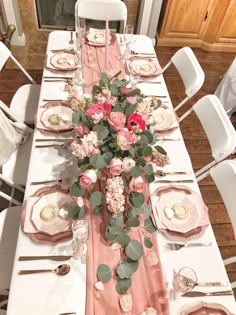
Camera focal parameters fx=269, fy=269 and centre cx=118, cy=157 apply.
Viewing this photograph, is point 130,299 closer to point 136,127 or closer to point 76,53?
point 136,127

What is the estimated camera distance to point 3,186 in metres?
1.87

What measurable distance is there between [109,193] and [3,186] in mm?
1232

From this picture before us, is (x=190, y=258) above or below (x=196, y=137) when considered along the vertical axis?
below

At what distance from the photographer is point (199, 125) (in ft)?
8.20

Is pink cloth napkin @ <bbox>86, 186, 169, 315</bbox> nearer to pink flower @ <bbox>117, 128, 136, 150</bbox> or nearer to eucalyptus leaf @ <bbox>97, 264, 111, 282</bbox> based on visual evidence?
eucalyptus leaf @ <bbox>97, 264, 111, 282</bbox>

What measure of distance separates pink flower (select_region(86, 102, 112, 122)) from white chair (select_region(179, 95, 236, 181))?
66cm

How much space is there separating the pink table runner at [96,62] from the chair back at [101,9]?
327 millimetres

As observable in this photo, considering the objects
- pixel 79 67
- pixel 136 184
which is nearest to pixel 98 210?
pixel 136 184

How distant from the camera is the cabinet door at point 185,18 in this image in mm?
2953

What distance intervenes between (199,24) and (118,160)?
2.92 meters

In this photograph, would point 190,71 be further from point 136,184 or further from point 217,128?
point 136,184

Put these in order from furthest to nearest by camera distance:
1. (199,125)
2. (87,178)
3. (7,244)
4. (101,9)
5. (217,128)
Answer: (199,125)
(101,9)
(217,128)
(7,244)
(87,178)

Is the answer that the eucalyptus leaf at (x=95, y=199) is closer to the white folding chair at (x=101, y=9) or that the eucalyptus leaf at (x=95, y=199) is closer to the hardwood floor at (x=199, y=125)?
the hardwood floor at (x=199, y=125)

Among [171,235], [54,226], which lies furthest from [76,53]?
[171,235]
